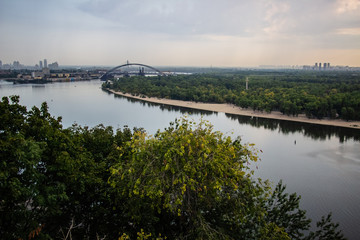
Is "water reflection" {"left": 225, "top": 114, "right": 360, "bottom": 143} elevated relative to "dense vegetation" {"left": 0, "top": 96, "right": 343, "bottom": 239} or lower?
lower

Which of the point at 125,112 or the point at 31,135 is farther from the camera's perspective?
the point at 125,112

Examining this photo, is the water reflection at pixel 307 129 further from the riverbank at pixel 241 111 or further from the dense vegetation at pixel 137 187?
the dense vegetation at pixel 137 187

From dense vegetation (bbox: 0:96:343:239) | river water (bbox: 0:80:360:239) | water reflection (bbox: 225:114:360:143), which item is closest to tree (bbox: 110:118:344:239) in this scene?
dense vegetation (bbox: 0:96:343:239)

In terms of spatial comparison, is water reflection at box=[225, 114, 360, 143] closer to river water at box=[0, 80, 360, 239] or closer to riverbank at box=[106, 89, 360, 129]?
river water at box=[0, 80, 360, 239]

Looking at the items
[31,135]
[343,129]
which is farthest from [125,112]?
[31,135]

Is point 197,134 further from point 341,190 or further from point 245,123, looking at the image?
point 245,123

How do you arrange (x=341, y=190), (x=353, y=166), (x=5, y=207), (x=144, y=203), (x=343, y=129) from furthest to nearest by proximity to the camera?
(x=343, y=129)
(x=353, y=166)
(x=341, y=190)
(x=144, y=203)
(x=5, y=207)

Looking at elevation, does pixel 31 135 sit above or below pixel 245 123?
above
